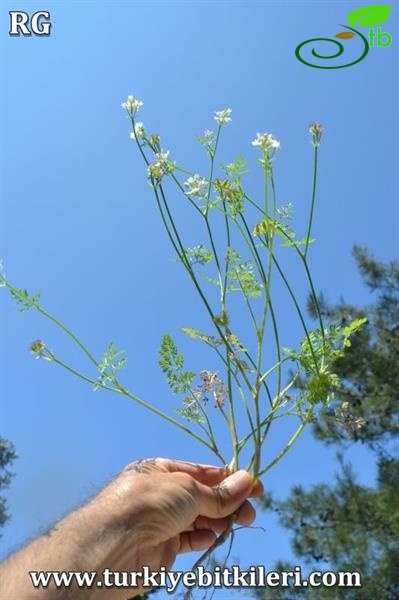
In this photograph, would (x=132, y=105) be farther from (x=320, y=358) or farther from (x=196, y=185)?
(x=320, y=358)

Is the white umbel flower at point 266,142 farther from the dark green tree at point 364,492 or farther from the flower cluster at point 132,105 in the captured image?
the dark green tree at point 364,492

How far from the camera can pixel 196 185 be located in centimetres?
122

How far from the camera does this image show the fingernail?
110 centimetres

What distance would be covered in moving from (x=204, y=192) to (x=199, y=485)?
53 centimetres

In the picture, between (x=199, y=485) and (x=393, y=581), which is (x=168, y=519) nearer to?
(x=199, y=485)

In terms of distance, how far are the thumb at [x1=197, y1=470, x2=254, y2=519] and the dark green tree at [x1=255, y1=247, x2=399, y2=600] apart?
1706mm

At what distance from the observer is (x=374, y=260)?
4.28 metres

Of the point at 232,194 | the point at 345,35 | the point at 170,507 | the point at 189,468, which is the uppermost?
the point at 345,35

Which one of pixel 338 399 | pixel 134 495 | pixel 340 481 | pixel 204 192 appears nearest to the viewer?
pixel 134 495

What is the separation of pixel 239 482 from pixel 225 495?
37 mm

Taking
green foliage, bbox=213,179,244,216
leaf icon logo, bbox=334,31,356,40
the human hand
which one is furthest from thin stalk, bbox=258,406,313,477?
leaf icon logo, bbox=334,31,356,40

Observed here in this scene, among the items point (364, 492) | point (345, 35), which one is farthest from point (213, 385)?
point (364, 492)

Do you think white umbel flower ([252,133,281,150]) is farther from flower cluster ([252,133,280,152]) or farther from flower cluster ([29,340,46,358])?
flower cluster ([29,340,46,358])

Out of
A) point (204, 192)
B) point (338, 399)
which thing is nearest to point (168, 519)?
point (204, 192)
